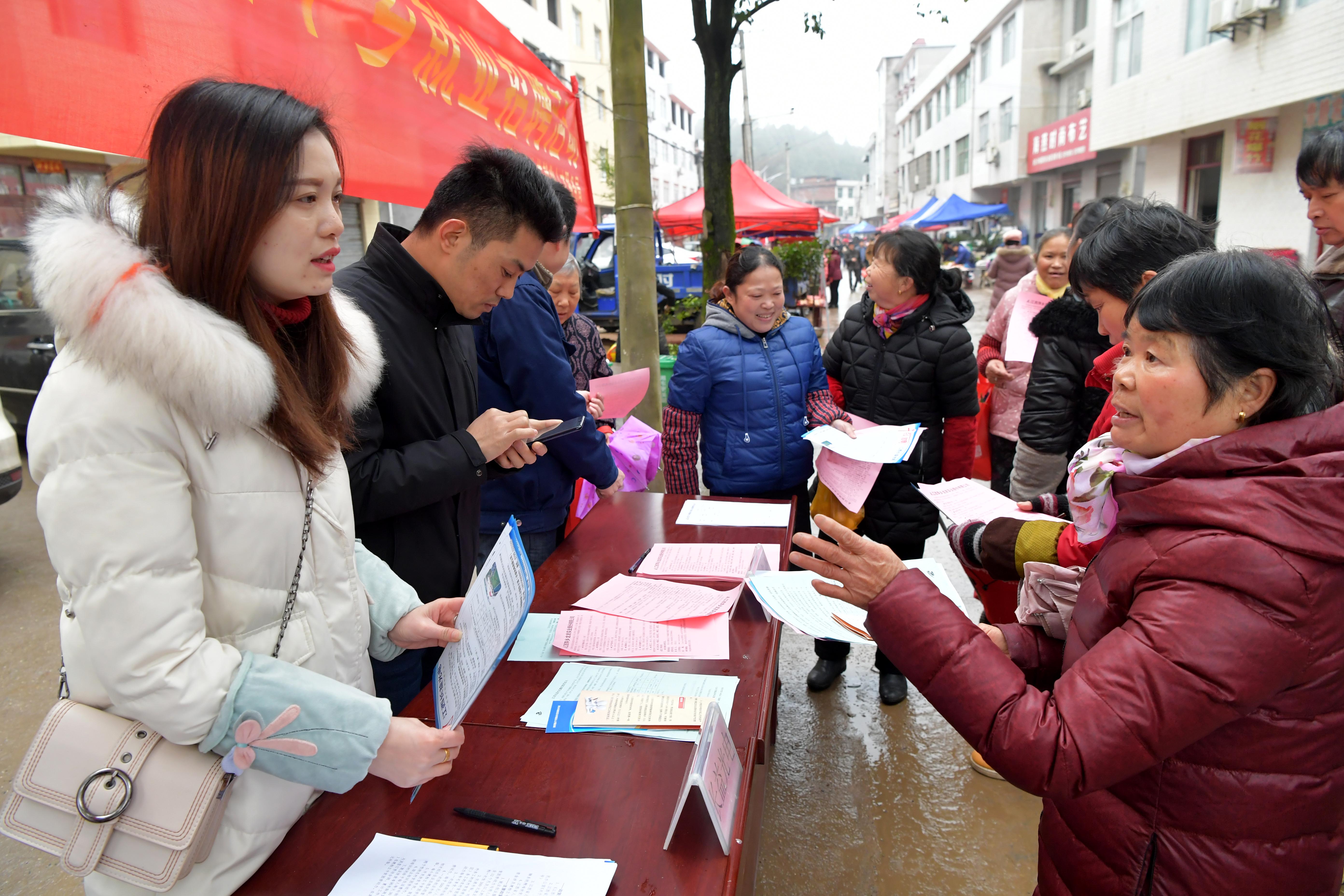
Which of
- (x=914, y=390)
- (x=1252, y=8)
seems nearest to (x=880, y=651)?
(x=914, y=390)

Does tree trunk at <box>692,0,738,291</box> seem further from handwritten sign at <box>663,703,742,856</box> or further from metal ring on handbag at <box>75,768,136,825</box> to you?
metal ring on handbag at <box>75,768,136,825</box>

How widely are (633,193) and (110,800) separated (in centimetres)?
329

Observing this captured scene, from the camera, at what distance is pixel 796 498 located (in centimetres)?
281

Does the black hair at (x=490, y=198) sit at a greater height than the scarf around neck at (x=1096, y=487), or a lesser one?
greater

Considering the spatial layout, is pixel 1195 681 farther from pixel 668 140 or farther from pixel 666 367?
pixel 668 140

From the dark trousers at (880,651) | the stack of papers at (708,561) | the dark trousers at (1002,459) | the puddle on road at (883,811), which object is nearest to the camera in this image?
the stack of papers at (708,561)

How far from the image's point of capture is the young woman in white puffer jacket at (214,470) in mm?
854

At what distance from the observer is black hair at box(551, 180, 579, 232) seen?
2.10 metres

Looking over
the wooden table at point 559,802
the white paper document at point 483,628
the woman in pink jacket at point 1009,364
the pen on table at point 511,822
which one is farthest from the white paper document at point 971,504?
the woman in pink jacket at point 1009,364

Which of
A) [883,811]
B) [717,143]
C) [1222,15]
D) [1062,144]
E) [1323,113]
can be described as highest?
[1222,15]

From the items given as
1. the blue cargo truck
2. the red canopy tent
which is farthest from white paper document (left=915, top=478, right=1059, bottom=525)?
the red canopy tent

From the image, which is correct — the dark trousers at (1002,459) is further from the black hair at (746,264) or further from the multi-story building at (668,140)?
the multi-story building at (668,140)

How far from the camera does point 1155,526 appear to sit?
1.00m

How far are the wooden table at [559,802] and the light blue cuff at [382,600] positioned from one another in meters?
0.15
